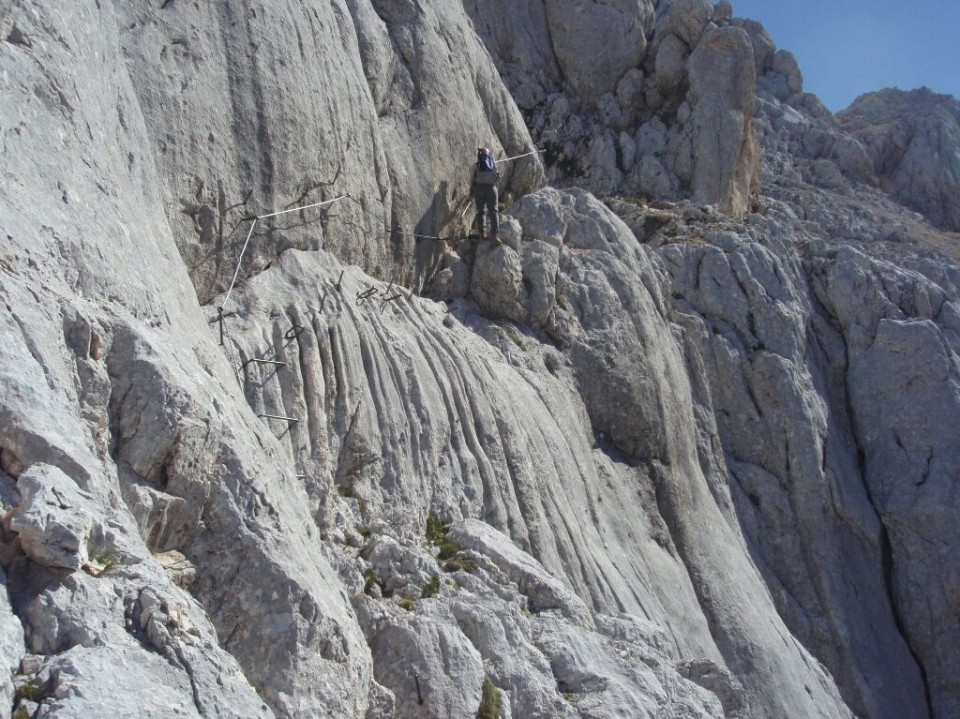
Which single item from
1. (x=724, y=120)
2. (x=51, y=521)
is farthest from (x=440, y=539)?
(x=724, y=120)

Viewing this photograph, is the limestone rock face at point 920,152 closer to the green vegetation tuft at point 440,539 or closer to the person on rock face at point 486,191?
the person on rock face at point 486,191

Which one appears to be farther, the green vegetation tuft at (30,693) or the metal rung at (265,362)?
the metal rung at (265,362)

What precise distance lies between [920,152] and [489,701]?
54406mm

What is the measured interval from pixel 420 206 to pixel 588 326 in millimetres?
4838

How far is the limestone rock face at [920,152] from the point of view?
58.6 metres

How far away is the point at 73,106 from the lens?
40.1 ft

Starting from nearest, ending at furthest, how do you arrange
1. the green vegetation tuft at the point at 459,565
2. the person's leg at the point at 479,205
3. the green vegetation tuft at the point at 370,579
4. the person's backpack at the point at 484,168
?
the green vegetation tuft at the point at 370,579 → the green vegetation tuft at the point at 459,565 → the person's backpack at the point at 484,168 → the person's leg at the point at 479,205

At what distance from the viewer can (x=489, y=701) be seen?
13945mm

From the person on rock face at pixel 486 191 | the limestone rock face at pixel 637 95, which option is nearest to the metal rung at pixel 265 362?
the person on rock face at pixel 486 191

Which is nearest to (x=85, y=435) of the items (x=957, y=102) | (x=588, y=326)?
(x=588, y=326)

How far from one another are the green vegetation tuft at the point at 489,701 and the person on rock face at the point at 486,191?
1227cm

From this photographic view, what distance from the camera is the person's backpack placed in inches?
965

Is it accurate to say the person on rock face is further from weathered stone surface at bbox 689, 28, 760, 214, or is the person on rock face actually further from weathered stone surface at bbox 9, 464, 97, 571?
weathered stone surface at bbox 689, 28, 760, 214

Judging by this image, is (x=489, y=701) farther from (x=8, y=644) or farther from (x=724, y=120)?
(x=724, y=120)
